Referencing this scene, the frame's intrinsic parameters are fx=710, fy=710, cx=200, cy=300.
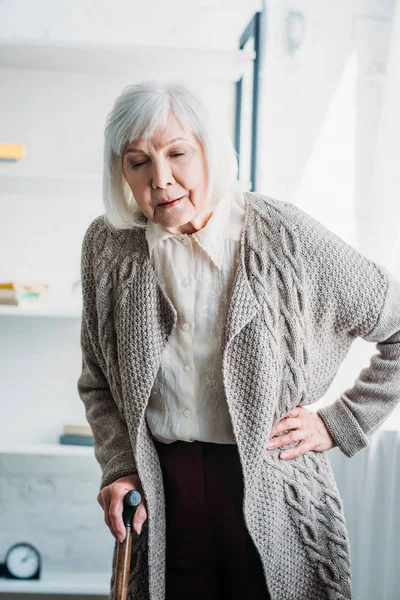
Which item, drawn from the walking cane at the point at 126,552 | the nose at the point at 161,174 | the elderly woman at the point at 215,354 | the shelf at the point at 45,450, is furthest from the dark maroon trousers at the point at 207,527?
the shelf at the point at 45,450

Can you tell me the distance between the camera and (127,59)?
6.95 ft

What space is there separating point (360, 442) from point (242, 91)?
1329 millimetres

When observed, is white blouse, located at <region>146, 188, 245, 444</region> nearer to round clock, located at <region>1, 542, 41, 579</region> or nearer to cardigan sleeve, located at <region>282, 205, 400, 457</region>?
cardigan sleeve, located at <region>282, 205, 400, 457</region>

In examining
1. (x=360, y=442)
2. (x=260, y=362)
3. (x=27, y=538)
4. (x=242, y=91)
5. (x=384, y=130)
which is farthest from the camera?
(x=27, y=538)

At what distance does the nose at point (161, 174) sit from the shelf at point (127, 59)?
37.6 inches

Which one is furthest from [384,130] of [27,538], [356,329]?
[27,538]

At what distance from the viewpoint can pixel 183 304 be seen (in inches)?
49.7

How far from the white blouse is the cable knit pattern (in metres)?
0.02

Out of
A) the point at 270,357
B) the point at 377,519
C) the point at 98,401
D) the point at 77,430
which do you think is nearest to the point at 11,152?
the point at 77,430

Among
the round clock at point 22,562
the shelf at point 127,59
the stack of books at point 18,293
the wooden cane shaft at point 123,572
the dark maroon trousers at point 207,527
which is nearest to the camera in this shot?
the wooden cane shaft at point 123,572

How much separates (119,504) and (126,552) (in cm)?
10

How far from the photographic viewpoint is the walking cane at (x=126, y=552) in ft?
3.79

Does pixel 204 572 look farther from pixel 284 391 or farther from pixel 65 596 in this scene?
pixel 65 596

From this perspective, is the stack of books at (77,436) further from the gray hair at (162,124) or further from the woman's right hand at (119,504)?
the gray hair at (162,124)
